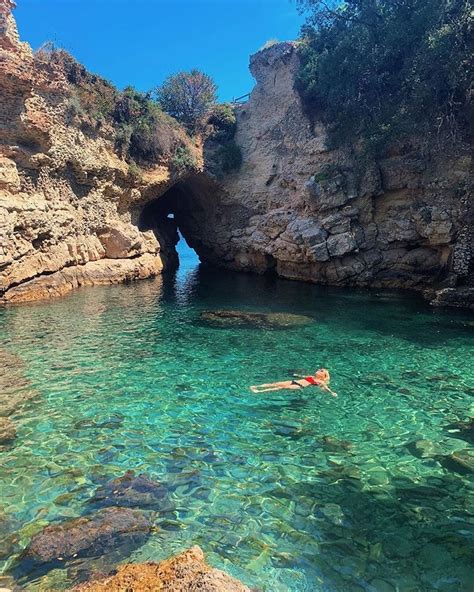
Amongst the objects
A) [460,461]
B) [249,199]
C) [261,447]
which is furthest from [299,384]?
[249,199]

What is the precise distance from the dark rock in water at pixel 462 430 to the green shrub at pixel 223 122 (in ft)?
88.3

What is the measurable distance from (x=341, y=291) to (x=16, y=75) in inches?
679

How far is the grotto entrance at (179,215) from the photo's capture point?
31.6 m

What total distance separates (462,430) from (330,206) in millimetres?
18485

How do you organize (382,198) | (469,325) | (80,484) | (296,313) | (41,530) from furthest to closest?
1. (382,198)
2. (296,313)
3. (469,325)
4. (80,484)
5. (41,530)

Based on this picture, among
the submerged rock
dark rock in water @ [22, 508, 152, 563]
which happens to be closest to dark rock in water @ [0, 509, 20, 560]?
dark rock in water @ [22, 508, 152, 563]

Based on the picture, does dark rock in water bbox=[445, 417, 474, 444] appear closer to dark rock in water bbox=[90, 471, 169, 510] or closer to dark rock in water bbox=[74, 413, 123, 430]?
dark rock in water bbox=[90, 471, 169, 510]

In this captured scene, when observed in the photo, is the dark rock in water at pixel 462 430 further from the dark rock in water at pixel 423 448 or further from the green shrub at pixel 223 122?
the green shrub at pixel 223 122

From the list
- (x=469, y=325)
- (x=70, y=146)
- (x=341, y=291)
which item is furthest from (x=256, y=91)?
(x=469, y=325)

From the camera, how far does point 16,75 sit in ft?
57.5

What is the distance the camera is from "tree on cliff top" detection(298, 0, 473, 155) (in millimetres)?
19516

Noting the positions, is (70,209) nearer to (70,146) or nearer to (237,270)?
(70,146)

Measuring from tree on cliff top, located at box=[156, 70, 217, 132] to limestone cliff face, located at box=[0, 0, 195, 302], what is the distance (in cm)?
545

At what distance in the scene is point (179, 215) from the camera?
36.1 meters
